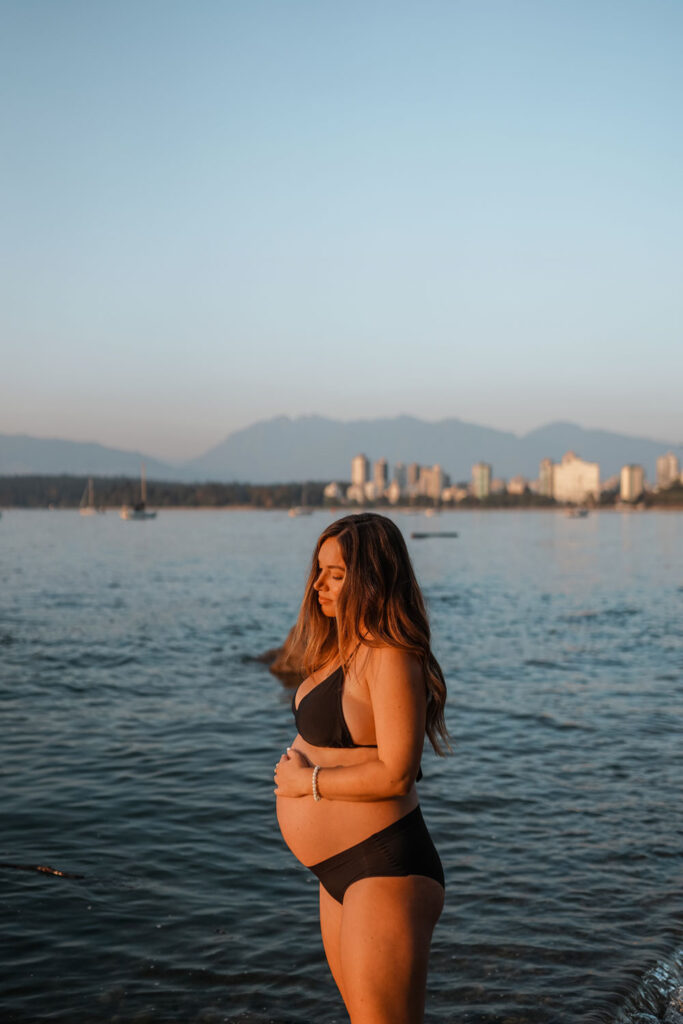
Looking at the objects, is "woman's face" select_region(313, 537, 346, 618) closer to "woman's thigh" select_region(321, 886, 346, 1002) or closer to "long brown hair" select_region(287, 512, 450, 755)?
"long brown hair" select_region(287, 512, 450, 755)

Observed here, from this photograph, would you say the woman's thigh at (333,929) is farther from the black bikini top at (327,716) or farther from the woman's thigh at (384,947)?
the black bikini top at (327,716)

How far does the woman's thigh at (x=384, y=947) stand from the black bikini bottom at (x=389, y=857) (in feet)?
0.10

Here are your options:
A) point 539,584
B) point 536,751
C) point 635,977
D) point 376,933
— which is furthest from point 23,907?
point 539,584

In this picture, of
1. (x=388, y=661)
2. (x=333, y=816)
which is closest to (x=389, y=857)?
(x=333, y=816)

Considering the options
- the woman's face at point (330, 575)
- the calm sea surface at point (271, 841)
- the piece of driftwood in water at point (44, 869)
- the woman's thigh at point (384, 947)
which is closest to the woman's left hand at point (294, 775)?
the woman's thigh at point (384, 947)

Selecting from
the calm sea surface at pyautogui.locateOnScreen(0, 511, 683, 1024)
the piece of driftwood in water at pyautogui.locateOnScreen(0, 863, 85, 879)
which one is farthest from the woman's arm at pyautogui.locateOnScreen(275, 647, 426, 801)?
the piece of driftwood in water at pyautogui.locateOnScreen(0, 863, 85, 879)

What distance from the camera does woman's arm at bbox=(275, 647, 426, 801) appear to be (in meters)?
2.92

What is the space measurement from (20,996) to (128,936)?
1.01m

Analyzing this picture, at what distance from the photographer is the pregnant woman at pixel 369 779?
295cm

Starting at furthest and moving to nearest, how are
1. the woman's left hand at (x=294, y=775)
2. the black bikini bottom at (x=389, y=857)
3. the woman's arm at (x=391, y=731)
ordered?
1. the woman's left hand at (x=294, y=775)
2. the black bikini bottom at (x=389, y=857)
3. the woman's arm at (x=391, y=731)

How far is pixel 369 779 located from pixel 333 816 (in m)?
0.29

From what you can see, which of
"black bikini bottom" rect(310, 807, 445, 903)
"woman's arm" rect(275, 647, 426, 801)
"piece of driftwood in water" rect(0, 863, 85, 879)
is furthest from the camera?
"piece of driftwood in water" rect(0, 863, 85, 879)

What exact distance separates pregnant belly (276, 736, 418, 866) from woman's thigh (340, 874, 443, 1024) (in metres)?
0.17

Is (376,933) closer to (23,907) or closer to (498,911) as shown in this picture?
(498,911)
